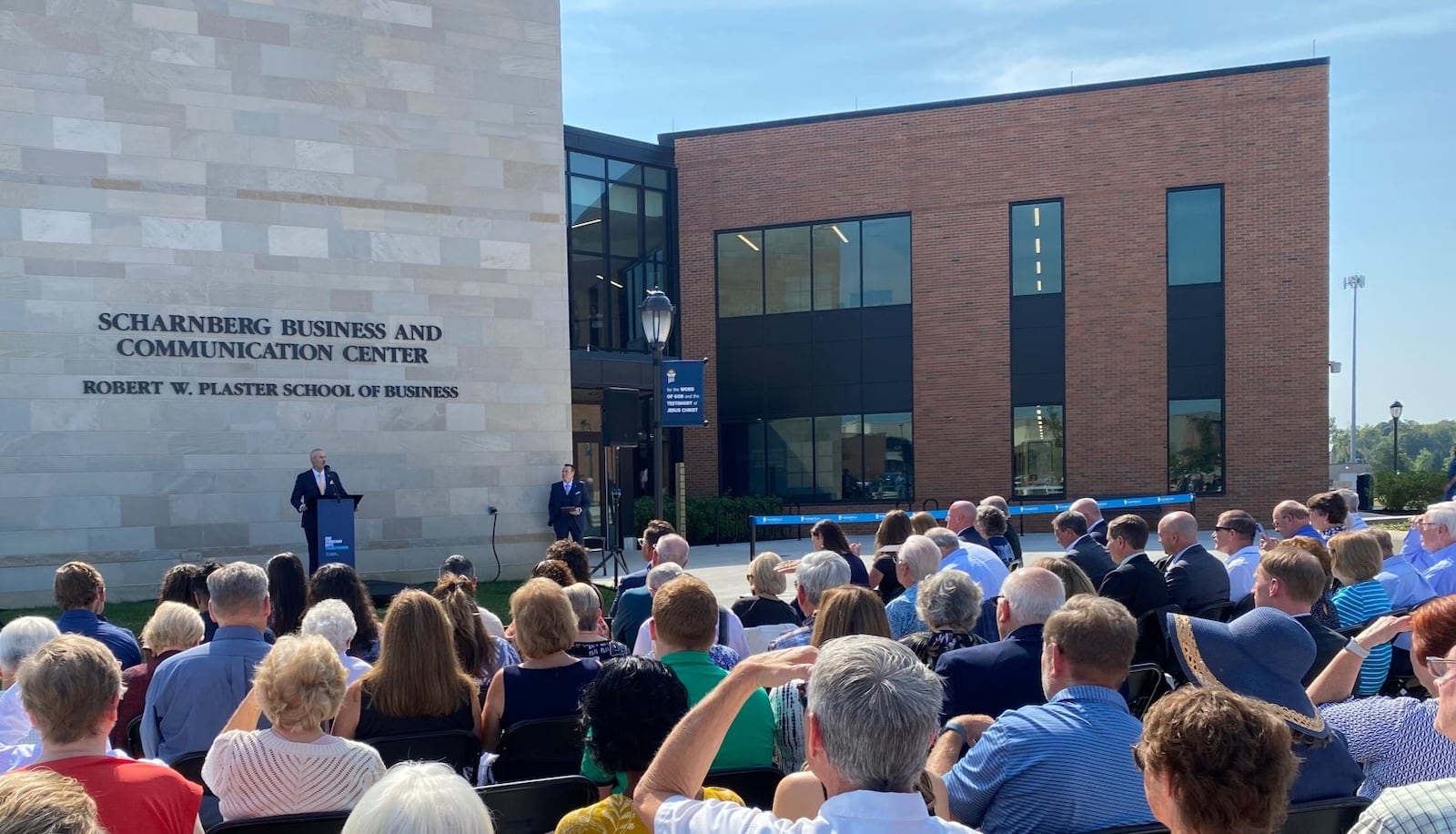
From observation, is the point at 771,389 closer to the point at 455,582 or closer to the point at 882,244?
the point at 882,244

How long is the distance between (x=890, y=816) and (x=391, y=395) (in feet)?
42.2

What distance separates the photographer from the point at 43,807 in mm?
1746

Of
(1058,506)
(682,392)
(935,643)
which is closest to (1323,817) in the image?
(935,643)

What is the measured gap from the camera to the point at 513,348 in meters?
14.9

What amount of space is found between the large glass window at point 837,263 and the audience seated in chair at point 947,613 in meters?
20.9

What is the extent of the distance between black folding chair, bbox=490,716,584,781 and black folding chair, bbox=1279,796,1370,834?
2378 mm

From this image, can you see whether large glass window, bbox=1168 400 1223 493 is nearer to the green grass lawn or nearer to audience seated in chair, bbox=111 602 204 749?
the green grass lawn

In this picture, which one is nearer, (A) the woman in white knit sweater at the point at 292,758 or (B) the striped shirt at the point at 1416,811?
(B) the striped shirt at the point at 1416,811

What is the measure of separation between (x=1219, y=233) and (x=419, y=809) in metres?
24.5

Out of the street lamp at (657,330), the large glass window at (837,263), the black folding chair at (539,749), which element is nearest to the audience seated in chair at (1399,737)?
the black folding chair at (539,749)

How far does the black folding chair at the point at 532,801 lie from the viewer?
3172mm

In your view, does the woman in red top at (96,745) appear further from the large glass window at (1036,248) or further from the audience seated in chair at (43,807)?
the large glass window at (1036,248)

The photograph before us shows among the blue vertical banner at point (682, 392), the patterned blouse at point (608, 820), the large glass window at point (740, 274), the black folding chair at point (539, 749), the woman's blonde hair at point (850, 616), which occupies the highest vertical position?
the large glass window at point (740, 274)

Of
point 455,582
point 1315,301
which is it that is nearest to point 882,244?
point 1315,301
